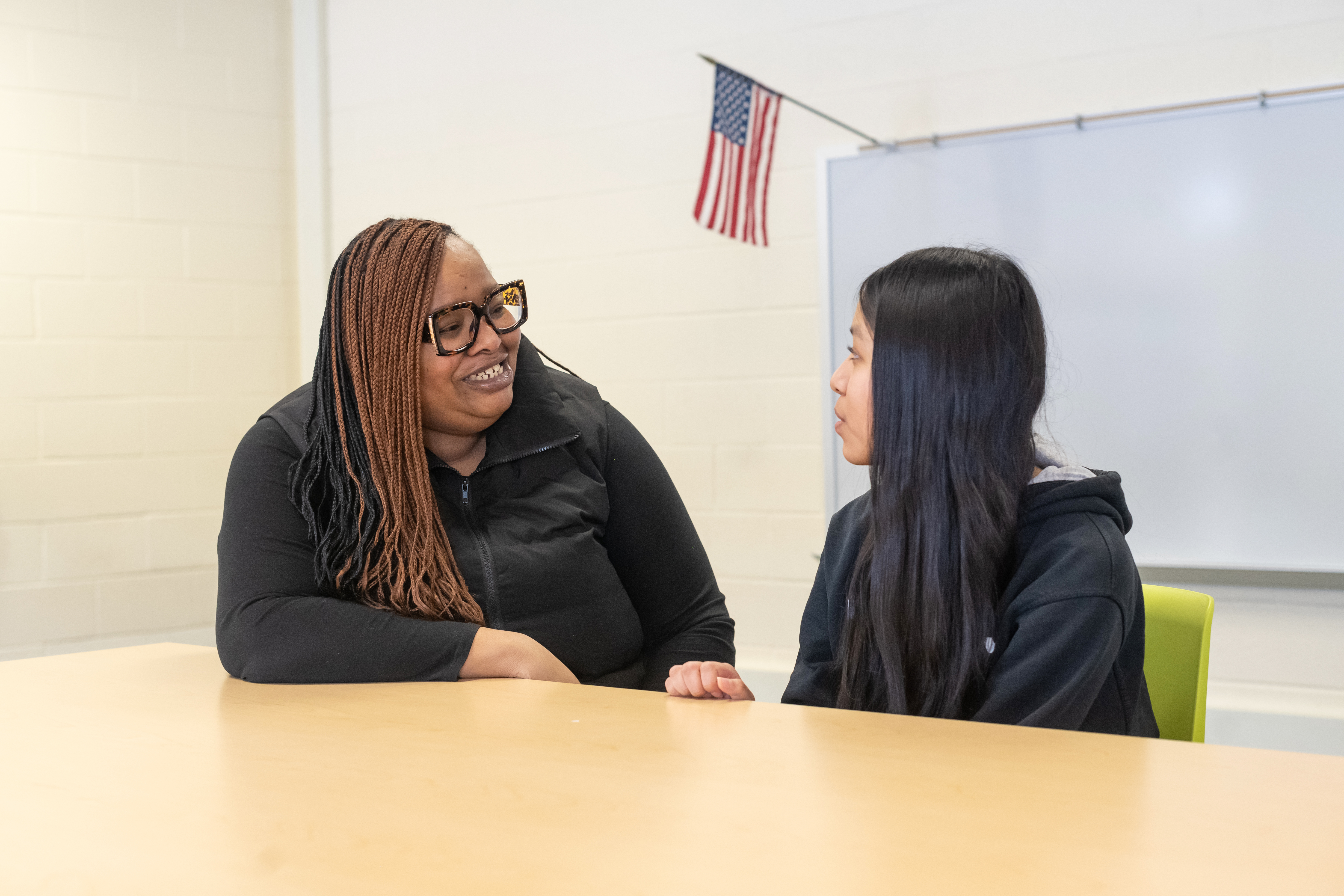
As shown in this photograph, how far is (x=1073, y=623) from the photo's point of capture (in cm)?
121

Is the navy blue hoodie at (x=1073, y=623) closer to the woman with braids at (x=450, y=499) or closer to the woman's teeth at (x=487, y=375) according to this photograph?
the woman with braids at (x=450, y=499)

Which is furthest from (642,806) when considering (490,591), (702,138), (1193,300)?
(702,138)

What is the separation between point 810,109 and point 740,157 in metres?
0.22

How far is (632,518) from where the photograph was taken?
1.77 m

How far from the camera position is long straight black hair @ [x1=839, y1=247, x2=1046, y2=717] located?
1305 mm

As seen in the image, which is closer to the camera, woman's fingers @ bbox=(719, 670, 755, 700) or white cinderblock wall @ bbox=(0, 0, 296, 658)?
woman's fingers @ bbox=(719, 670, 755, 700)

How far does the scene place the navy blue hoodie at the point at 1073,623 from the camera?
47.4 inches

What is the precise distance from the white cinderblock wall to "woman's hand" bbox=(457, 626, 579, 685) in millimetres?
2505

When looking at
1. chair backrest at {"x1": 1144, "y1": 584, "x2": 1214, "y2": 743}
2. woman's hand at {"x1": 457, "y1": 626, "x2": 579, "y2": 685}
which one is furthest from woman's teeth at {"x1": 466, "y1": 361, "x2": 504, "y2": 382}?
chair backrest at {"x1": 1144, "y1": 584, "x2": 1214, "y2": 743}

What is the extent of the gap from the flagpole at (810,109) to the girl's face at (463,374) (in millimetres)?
1125

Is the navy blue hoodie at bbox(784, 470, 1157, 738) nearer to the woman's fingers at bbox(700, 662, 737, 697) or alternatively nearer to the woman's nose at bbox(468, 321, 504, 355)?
the woman's fingers at bbox(700, 662, 737, 697)

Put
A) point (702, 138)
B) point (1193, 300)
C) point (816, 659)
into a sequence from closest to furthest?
1. point (816, 659)
2. point (1193, 300)
3. point (702, 138)

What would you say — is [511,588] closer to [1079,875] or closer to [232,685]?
[232,685]

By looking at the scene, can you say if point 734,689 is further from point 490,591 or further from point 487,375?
point 487,375
